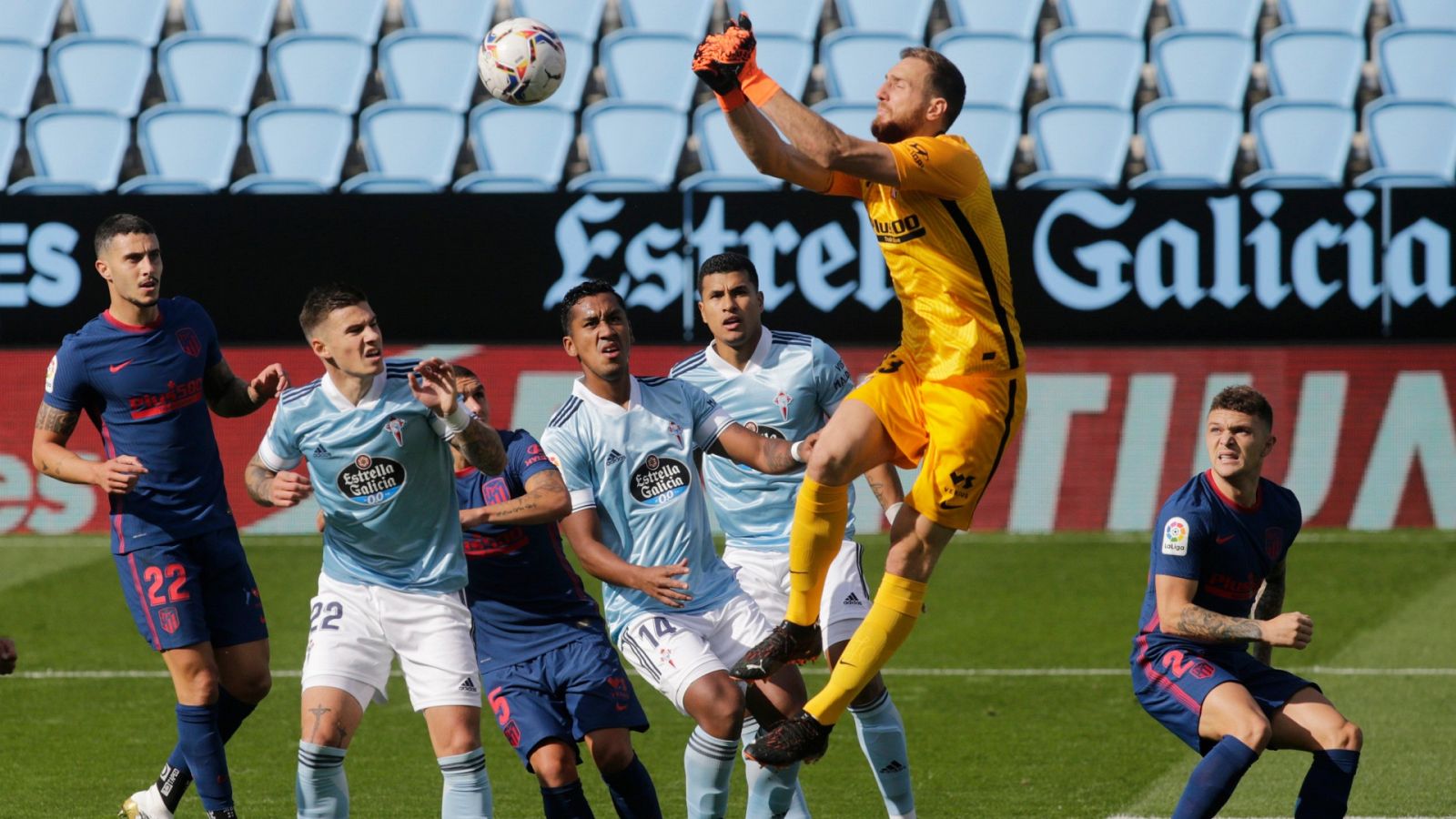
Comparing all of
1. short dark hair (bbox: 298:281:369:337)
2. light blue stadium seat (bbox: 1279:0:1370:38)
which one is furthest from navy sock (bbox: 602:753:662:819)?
light blue stadium seat (bbox: 1279:0:1370:38)

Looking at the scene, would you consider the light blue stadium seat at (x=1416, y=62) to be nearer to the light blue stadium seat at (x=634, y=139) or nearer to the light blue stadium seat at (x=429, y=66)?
the light blue stadium seat at (x=634, y=139)

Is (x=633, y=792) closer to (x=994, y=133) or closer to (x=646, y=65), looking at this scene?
(x=994, y=133)

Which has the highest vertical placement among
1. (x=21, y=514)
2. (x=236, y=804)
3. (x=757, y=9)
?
(x=757, y=9)

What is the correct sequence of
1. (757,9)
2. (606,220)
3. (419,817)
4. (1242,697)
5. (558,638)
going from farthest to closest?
(757,9) → (606,220) → (419,817) → (558,638) → (1242,697)

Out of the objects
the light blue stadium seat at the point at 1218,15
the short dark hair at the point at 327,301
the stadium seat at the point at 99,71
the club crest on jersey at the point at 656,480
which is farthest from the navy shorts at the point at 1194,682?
the stadium seat at the point at 99,71

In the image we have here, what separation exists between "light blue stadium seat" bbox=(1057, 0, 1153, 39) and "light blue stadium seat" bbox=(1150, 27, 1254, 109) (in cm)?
23

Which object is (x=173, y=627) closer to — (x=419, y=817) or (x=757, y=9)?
(x=419, y=817)

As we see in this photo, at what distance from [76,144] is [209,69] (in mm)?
1388

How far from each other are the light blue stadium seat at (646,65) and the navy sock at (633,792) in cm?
1017

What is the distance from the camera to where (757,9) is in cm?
1576

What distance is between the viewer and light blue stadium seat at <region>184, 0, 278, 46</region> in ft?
51.7

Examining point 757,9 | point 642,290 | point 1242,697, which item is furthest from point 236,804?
point 757,9

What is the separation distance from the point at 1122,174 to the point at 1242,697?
385 inches

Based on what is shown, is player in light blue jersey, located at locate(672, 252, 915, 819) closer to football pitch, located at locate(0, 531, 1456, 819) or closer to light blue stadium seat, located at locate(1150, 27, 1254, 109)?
football pitch, located at locate(0, 531, 1456, 819)
